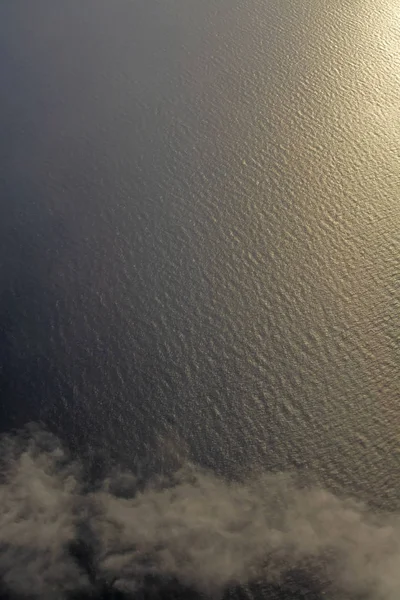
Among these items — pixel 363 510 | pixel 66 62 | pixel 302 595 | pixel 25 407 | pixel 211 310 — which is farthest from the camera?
pixel 66 62

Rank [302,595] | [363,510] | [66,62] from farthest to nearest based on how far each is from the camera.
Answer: [66,62] → [363,510] → [302,595]

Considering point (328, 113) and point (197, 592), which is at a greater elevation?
point (328, 113)

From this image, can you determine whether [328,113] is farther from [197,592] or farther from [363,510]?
[197,592]

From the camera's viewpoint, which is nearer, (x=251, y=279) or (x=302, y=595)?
(x=302, y=595)

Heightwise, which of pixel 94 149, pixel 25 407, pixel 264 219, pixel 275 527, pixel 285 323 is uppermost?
pixel 94 149

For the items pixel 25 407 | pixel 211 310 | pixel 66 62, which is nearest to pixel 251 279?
pixel 211 310

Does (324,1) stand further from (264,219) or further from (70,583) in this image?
(70,583)
